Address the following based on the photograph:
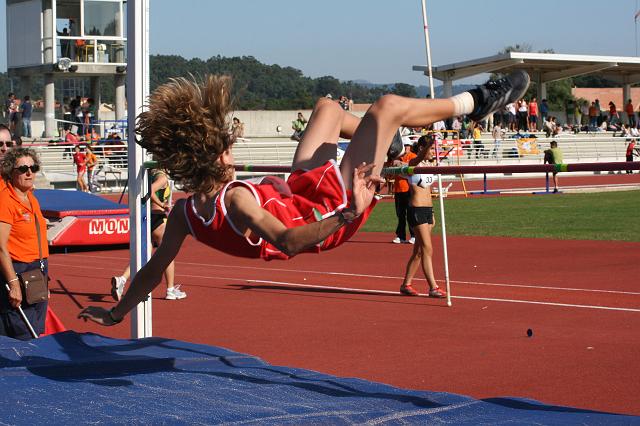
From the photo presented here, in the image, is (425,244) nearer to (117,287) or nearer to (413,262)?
(413,262)

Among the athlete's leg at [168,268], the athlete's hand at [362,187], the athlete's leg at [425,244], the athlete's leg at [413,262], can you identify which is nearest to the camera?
the athlete's hand at [362,187]

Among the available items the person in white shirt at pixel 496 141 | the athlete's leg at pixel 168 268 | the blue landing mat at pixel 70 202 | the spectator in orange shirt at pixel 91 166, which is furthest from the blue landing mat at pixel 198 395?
the person in white shirt at pixel 496 141

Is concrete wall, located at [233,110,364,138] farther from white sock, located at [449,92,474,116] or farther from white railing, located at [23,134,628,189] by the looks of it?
white sock, located at [449,92,474,116]

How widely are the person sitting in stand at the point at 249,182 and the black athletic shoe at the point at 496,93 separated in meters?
0.19

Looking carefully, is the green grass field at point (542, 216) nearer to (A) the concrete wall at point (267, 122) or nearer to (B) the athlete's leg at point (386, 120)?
(B) the athlete's leg at point (386, 120)

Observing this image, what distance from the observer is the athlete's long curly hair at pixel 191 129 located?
4238 mm

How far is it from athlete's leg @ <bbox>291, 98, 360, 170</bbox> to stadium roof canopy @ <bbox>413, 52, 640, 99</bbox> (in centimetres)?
2711

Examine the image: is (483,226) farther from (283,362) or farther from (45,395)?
(45,395)

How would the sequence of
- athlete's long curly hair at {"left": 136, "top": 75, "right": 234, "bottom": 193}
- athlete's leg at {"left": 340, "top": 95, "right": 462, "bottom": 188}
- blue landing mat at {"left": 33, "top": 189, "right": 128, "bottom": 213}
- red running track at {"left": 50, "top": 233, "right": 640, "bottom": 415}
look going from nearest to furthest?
athlete's long curly hair at {"left": 136, "top": 75, "right": 234, "bottom": 193}
athlete's leg at {"left": 340, "top": 95, "right": 462, "bottom": 188}
red running track at {"left": 50, "top": 233, "right": 640, "bottom": 415}
blue landing mat at {"left": 33, "top": 189, "right": 128, "bottom": 213}

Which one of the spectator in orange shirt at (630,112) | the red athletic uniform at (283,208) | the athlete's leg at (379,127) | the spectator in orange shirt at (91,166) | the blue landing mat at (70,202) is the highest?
the spectator in orange shirt at (630,112)

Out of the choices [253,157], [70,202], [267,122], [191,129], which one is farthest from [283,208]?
[267,122]

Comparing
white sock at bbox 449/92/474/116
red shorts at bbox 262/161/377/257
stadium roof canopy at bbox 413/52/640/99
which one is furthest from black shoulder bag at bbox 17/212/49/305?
stadium roof canopy at bbox 413/52/640/99

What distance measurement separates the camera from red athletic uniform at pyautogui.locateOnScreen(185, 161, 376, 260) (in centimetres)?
438

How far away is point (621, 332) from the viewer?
8086 millimetres
